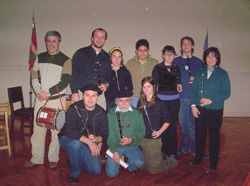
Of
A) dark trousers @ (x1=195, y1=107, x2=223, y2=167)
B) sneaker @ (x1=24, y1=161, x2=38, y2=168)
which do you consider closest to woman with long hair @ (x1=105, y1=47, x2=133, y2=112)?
dark trousers @ (x1=195, y1=107, x2=223, y2=167)

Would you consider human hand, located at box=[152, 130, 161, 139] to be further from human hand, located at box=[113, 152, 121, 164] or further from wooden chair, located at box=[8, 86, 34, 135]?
wooden chair, located at box=[8, 86, 34, 135]

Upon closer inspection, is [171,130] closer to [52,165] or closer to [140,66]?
[140,66]

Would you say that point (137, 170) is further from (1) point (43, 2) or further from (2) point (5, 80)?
(1) point (43, 2)

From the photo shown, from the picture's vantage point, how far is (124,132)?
2398 millimetres

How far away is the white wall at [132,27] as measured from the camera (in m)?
5.57

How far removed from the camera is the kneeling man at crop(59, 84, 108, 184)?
222 cm

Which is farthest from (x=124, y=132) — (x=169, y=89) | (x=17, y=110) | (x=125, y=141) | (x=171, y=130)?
(x=17, y=110)

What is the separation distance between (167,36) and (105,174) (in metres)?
4.79

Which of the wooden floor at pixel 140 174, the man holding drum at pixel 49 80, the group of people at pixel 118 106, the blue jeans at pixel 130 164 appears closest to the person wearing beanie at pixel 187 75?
the group of people at pixel 118 106

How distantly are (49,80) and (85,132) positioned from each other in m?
0.87

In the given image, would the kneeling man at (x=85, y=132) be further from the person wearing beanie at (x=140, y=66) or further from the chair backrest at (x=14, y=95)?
the chair backrest at (x=14, y=95)

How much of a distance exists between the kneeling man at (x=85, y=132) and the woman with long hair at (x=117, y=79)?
0.43 metres

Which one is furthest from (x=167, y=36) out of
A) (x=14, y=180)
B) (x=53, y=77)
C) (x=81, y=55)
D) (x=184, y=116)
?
(x=14, y=180)

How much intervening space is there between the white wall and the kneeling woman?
3.63 metres
